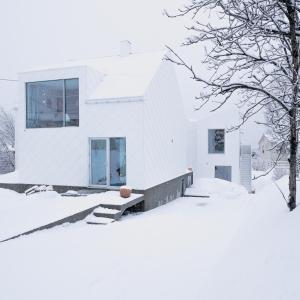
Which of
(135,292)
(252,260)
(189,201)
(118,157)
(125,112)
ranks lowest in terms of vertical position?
(189,201)

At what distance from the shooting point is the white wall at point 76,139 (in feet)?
45.3

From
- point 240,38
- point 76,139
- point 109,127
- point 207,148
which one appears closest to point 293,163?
point 240,38

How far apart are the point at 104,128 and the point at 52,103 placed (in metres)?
2.97

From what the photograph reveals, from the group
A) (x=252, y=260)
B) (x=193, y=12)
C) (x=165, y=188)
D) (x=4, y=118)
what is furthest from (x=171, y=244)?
(x=4, y=118)

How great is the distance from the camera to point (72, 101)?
14758 mm

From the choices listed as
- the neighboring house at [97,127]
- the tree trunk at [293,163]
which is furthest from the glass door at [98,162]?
the tree trunk at [293,163]

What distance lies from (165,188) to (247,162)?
1346cm

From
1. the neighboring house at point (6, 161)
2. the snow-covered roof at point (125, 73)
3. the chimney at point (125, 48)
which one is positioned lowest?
the neighboring house at point (6, 161)

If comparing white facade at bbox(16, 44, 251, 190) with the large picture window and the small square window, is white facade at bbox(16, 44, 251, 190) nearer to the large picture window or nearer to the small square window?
the large picture window

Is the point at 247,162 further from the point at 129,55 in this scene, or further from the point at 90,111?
the point at 90,111

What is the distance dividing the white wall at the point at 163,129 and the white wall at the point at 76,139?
574 mm

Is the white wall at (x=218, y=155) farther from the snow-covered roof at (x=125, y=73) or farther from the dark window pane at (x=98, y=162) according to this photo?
the dark window pane at (x=98, y=162)

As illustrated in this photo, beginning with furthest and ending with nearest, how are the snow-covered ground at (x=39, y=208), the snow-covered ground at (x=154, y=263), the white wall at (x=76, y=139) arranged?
the white wall at (x=76, y=139), the snow-covered ground at (x=39, y=208), the snow-covered ground at (x=154, y=263)

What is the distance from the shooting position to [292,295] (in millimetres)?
3184
